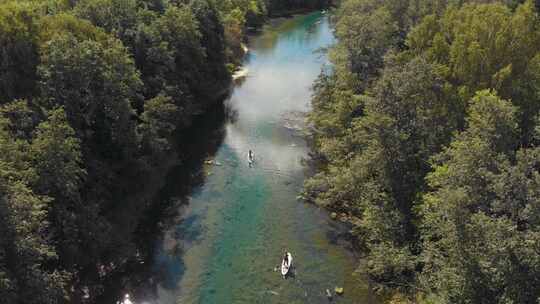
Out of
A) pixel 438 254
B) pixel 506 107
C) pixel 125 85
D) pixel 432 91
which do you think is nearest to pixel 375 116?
pixel 432 91

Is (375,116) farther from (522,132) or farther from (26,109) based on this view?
(26,109)

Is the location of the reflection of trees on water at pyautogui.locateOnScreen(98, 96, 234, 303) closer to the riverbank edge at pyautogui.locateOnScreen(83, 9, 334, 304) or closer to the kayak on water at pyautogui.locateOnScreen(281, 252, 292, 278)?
the riverbank edge at pyautogui.locateOnScreen(83, 9, 334, 304)

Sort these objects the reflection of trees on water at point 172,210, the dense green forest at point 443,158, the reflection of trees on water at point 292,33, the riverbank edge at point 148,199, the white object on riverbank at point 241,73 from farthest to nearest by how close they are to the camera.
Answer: the reflection of trees on water at point 292,33 → the white object on riverbank at point 241,73 → the reflection of trees on water at point 172,210 → the riverbank edge at point 148,199 → the dense green forest at point 443,158

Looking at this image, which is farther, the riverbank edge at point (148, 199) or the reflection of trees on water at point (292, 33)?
the reflection of trees on water at point (292, 33)

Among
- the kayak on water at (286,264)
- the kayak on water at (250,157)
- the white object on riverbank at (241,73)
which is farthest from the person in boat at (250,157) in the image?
the white object on riverbank at (241,73)

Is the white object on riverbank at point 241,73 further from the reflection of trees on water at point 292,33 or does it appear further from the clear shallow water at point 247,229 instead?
the reflection of trees on water at point 292,33

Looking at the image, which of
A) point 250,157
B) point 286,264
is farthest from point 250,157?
point 286,264
